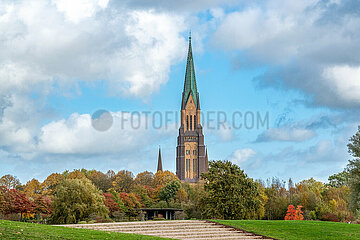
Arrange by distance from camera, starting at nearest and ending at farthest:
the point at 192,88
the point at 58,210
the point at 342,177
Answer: the point at 58,210, the point at 342,177, the point at 192,88

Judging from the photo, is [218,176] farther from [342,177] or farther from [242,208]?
[342,177]

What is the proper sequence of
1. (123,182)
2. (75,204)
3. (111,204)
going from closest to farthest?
(75,204) → (111,204) → (123,182)

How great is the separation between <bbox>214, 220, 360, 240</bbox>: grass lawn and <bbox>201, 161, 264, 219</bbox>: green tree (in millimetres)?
10581

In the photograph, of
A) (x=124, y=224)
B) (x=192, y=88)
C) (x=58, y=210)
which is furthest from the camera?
(x=192, y=88)

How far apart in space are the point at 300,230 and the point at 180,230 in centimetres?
756

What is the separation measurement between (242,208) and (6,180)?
2423 inches

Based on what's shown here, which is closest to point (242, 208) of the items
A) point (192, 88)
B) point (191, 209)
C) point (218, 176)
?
point (218, 176)

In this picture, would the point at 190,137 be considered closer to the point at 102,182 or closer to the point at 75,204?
the point at 102,182

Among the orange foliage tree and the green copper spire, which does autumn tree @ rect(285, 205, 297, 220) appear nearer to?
the orange foliage tree

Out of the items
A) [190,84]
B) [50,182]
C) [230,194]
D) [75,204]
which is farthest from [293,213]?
[190,84]

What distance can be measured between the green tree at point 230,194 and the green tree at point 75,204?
466 inches

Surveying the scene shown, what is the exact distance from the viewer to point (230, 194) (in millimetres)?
38906

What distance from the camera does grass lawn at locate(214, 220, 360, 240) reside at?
23750mm

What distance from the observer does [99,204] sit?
4366 cm
